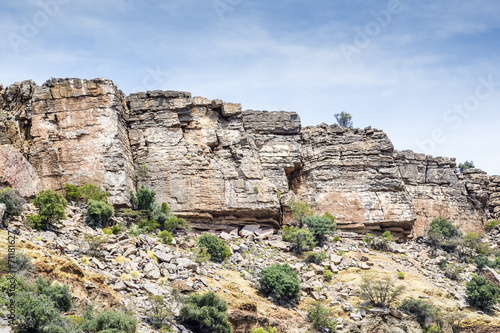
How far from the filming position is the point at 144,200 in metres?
48.2

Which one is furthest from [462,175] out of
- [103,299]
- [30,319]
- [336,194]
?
[30,319]

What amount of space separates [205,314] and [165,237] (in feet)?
38.9

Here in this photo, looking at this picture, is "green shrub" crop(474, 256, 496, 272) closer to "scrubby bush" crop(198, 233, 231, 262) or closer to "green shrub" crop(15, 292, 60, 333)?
"scrubby bush" crop(198, 233, 231, 262)

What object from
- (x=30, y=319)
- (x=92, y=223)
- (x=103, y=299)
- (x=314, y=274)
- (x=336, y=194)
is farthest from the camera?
(x=336, y=194)

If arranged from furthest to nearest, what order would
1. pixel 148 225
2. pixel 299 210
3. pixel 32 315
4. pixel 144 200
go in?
pixel 299 210 < pixel 144 200 < pixel 148 225 < pixel 32 315

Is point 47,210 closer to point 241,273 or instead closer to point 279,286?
point 241,273

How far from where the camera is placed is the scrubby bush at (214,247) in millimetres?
43750

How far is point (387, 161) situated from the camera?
5712 cm

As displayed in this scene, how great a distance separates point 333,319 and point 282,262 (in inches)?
315

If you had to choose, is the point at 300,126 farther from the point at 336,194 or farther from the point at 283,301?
the point at 283,301

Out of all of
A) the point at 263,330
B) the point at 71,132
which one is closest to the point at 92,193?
the point at 71,132

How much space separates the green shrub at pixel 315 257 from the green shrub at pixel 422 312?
296 inches

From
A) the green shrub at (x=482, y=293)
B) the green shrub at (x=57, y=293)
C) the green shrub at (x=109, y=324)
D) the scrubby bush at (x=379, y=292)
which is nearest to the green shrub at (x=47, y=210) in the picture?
the green shrub at (x=57, y=293)

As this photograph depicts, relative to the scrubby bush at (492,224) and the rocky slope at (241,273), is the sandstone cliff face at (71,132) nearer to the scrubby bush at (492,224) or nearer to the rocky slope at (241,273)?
the rocky slope at (241,273)
